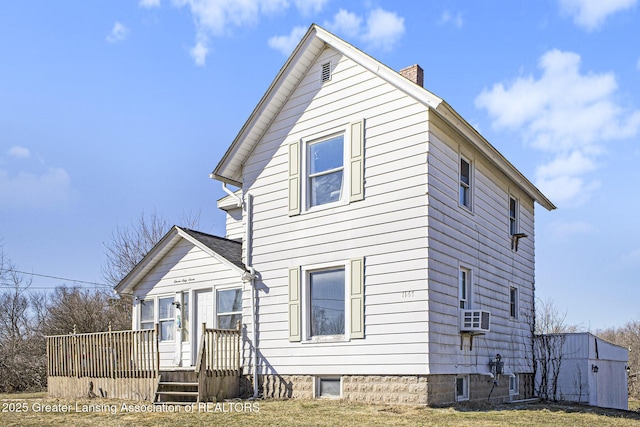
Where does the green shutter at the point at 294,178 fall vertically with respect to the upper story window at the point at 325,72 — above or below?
below

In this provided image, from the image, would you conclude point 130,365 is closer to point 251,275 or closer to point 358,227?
point 251,275

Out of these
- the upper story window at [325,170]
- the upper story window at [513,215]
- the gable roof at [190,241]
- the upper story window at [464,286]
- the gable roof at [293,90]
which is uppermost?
the gable roof at [293,90]

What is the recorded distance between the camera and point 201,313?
51.3 feet

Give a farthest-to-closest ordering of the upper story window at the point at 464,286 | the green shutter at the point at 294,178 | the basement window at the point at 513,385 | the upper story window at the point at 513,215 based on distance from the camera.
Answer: the upper story window at the point at 513,215 → the basement window at the point at 513,385 → the green shutter at the point at 294,178 → the upper story window at the point at 464,286

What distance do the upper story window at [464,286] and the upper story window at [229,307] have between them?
530 centimetres

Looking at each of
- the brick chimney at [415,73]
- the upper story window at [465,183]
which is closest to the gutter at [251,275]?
the brick chimney at [415,73]

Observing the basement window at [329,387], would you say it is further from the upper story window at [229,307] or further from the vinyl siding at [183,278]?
the vinyl siding at [183,278]

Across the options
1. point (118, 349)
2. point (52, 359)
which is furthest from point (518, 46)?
point (52, 359)

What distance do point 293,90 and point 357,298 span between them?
5.07 meters

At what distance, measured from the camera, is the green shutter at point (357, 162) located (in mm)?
12188

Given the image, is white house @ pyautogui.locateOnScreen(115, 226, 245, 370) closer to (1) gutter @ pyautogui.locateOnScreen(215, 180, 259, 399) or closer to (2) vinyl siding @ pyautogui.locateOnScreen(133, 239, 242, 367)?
(2) vinyl siding @ pyautogui.locateOnScreen(133, 239, 242, 367)

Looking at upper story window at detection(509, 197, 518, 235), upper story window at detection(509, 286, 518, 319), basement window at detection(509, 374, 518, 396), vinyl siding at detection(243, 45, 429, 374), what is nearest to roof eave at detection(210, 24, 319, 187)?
vinyl siding at detection(243, 45, 429, 374)

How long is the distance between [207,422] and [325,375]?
123 inches

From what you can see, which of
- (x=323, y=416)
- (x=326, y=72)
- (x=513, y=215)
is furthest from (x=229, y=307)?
(x=513, y=215)
